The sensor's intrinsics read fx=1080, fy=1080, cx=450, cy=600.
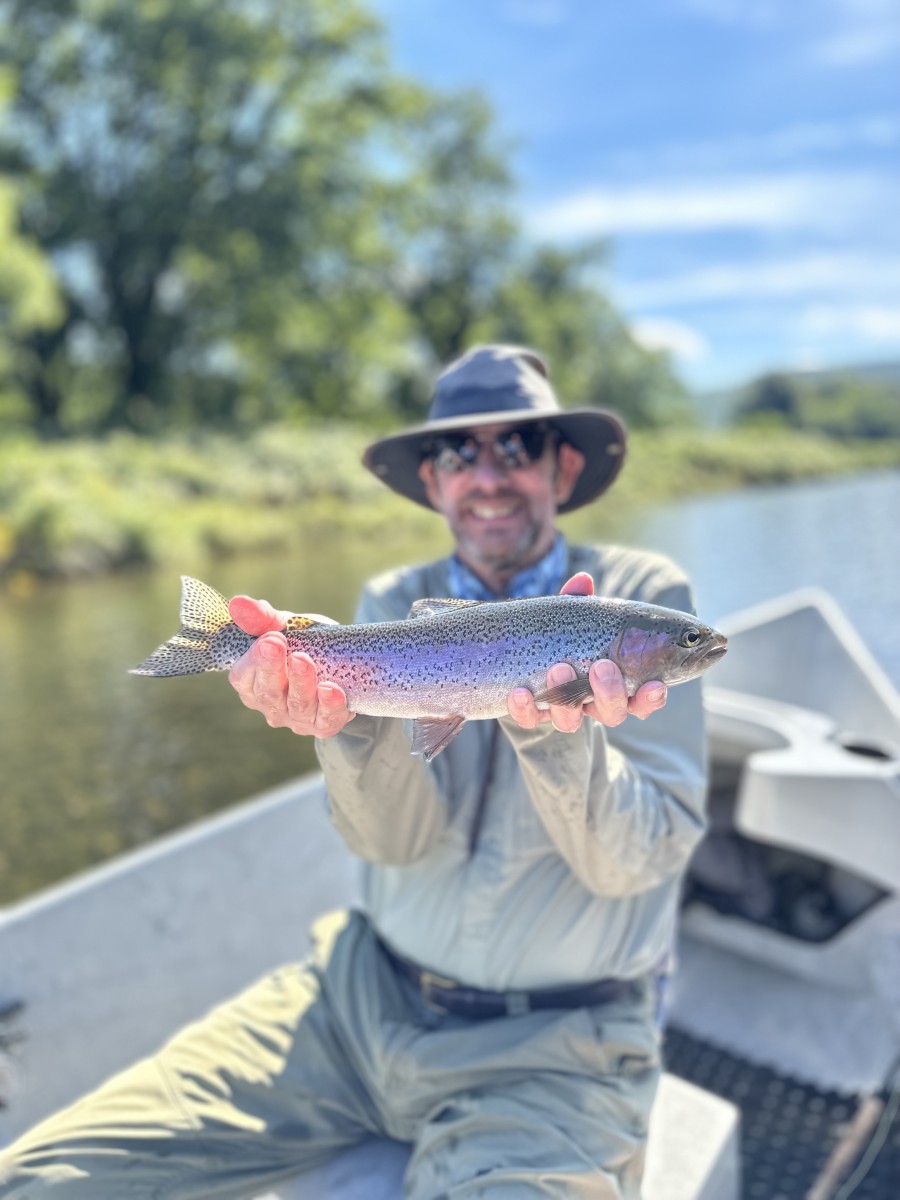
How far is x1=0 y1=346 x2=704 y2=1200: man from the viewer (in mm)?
2432

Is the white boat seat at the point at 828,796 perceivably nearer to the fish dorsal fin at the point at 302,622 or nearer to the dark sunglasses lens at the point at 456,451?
the dark sunglasses lens at the point at 456,451

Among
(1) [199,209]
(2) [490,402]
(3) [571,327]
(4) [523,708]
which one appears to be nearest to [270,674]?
(4) [523,708]

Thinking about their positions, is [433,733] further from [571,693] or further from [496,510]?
[496,510]

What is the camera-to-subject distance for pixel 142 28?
3322 centimetres

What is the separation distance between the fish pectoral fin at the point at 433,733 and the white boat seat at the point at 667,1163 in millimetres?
1268

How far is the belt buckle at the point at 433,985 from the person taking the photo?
282 cm

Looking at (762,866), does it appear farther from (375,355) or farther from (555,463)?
(375,355)

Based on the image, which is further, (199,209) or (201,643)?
(199,209)

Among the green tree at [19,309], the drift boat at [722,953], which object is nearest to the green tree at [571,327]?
the green tree at [19,309]

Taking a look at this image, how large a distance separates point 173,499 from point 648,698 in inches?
986

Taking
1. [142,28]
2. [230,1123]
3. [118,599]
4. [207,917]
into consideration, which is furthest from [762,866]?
[142,28]

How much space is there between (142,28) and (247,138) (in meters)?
4.65

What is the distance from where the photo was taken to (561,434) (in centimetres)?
330

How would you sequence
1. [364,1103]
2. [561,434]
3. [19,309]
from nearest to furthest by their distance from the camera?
[364,1103] → [561,434] → [19,309]
